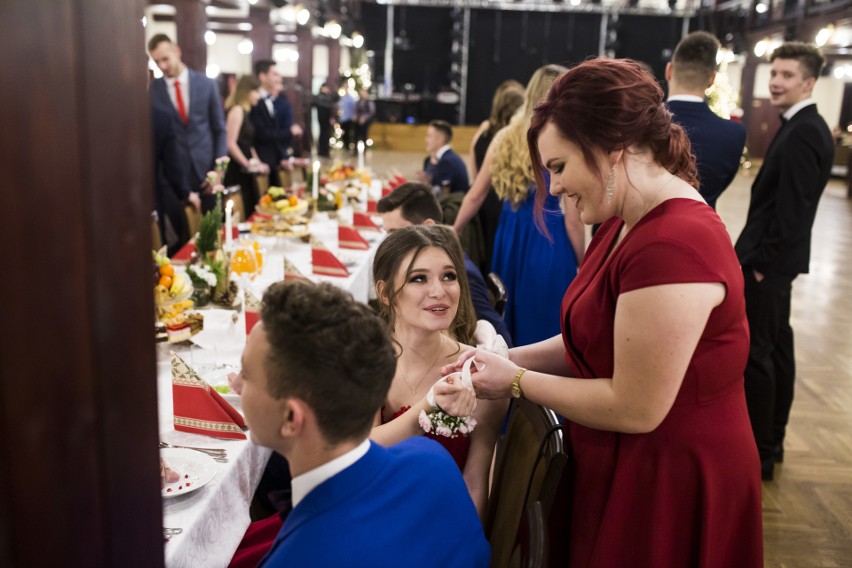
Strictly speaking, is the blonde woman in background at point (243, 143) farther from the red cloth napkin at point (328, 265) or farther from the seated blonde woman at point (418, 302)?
the seated blonde woman at point (418, 302)

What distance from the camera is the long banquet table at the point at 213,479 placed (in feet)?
4.96

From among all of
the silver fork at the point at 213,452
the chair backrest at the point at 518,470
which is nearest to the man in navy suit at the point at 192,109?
the silver fork at the point at 213,452

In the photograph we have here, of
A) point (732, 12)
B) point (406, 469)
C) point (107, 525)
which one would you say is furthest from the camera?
point (732, 12)

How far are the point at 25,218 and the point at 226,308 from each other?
230 centimetres

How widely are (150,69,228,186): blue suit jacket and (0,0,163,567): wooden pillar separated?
214 inches

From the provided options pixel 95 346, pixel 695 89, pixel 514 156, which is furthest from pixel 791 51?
pixel 95 346

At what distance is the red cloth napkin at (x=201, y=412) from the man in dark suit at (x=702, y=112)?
79.1 inches

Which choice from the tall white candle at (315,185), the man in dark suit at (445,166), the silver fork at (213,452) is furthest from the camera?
the man in dark suit at (445,166)

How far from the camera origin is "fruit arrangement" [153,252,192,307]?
2455mm

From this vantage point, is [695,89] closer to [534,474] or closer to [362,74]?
[534,474]

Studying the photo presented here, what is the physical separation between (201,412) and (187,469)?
220 millimetres

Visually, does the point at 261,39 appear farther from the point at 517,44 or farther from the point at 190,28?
the point at 517,44

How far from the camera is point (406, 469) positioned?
121 centimetres

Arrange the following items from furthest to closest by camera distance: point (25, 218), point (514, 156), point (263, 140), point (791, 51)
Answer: point (263, 140) < point (514, 156) < point (791, 51) < point (25, 218)
